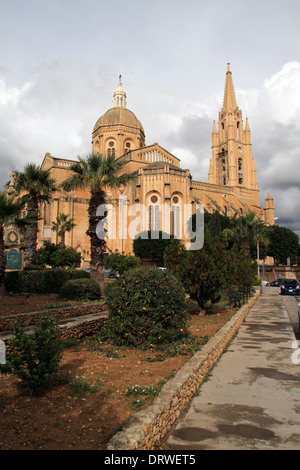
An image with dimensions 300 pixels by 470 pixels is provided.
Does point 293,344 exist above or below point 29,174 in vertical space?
below

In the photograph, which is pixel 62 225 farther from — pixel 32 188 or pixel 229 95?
pixel 229 95

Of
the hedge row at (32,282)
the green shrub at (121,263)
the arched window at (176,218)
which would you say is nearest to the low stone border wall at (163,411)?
the hedge row at (32,282)

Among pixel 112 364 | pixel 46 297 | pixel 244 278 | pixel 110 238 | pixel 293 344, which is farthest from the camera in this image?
pixel 110 238

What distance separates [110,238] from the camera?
137 feet

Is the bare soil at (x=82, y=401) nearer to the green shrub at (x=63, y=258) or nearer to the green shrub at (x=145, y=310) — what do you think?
the green shrub at (x=145, y=310)

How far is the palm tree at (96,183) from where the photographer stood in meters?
17.0

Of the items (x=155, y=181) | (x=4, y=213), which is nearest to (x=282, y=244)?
(x=155, y=181)

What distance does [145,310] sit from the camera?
695 centimetres

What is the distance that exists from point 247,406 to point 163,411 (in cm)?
152

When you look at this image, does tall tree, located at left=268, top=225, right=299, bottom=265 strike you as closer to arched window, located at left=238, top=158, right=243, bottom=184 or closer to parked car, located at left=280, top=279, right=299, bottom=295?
arched window, located at left=238, top=158, right=243, bottom=184

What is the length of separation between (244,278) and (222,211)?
3776 centimetres

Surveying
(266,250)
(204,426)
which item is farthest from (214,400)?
(266,250)

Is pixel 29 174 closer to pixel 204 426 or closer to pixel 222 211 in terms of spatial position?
pixel 204 426

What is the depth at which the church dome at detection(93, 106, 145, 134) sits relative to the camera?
52.8 metres
